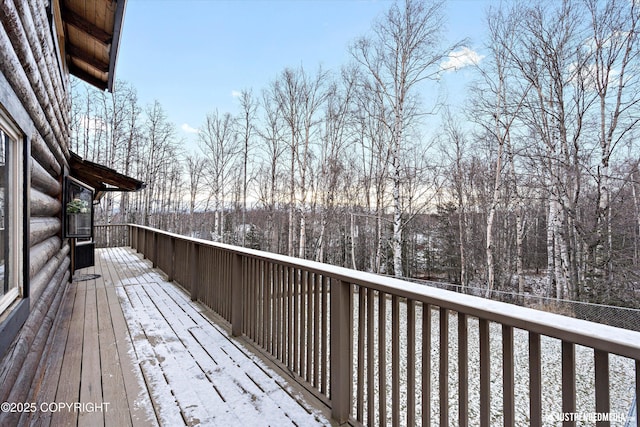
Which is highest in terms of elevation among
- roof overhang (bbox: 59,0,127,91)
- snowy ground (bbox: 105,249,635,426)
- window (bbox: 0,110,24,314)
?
roof overhang (bbox: 59,0,127,91)

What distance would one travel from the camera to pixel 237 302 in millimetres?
3164

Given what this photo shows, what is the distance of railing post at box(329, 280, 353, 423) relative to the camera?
1913 mm

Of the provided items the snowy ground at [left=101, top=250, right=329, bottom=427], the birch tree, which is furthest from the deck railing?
the birch tree

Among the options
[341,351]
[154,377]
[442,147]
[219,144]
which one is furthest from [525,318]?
[219,144]

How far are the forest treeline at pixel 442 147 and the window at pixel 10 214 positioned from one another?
8.55 m

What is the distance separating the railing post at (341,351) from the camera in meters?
1.91

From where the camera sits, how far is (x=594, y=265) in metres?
7.91

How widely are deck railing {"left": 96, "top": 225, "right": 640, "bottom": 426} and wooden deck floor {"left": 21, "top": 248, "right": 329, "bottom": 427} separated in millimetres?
243

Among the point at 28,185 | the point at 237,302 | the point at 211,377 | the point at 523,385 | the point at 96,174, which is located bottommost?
the point at 523,385

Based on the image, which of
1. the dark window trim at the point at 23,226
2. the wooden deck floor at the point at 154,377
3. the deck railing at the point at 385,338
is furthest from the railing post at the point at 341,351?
the dark window trim at the point at 23,226

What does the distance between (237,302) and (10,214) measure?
1.90m
